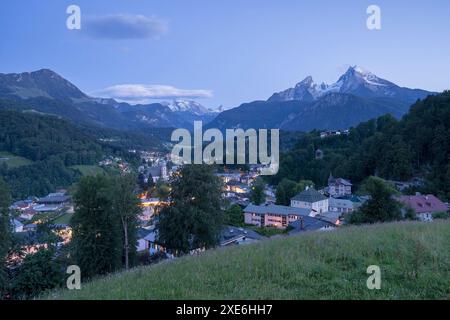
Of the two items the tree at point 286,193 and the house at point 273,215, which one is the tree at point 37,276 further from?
the tree at point 286,193

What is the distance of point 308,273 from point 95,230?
69.2 ft

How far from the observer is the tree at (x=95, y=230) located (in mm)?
26281

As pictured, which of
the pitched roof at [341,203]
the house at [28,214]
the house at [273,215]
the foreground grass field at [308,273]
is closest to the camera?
the foreground grass field at [308,273]

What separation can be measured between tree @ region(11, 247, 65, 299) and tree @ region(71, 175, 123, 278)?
7.29ft

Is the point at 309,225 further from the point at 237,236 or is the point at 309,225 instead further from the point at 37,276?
the point at 37,276

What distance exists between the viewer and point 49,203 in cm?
11425

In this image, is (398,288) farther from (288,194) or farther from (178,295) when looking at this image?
(288,194)

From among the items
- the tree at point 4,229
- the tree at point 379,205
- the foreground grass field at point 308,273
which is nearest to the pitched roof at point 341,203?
the tree at point 379,205

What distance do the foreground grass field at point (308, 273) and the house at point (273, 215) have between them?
51.1 m

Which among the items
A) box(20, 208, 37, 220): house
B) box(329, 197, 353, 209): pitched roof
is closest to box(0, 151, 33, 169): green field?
box(20, 208, 37, 220): house

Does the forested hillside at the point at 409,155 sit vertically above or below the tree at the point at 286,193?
above

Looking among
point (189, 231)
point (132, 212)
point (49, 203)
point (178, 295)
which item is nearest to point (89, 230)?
point (132, 212)

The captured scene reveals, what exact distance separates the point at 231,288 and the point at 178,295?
1.18 m

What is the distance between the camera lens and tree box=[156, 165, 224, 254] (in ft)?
85.4
